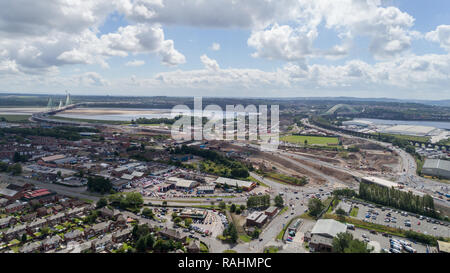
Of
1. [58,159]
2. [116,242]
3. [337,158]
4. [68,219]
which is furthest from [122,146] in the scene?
[337,158]

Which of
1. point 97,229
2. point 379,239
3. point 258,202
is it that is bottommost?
point 379,239

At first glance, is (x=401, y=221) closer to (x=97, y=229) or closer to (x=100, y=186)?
A: (x=97, y=229)

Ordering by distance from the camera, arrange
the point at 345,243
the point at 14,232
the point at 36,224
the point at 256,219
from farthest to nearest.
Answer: the point at 256,219 < the point at 36,224 < the point at 14,232 < the point at 345,243

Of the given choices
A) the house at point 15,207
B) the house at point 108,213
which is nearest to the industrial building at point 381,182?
the house at point 108,213

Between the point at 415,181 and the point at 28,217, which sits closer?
the point at 28,217

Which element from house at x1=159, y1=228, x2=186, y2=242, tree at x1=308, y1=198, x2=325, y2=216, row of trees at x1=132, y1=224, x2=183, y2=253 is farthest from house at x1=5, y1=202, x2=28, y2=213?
tree at x1=308, y1=198, x2=325, y2=216

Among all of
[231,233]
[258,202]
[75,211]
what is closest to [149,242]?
[231,233]

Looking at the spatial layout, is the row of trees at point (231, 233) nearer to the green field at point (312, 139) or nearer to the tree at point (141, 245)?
the tree at point (141, 245)

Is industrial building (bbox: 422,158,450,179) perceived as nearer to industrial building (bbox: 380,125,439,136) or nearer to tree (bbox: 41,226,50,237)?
industrial building (bbox: 380,125,439,136)
